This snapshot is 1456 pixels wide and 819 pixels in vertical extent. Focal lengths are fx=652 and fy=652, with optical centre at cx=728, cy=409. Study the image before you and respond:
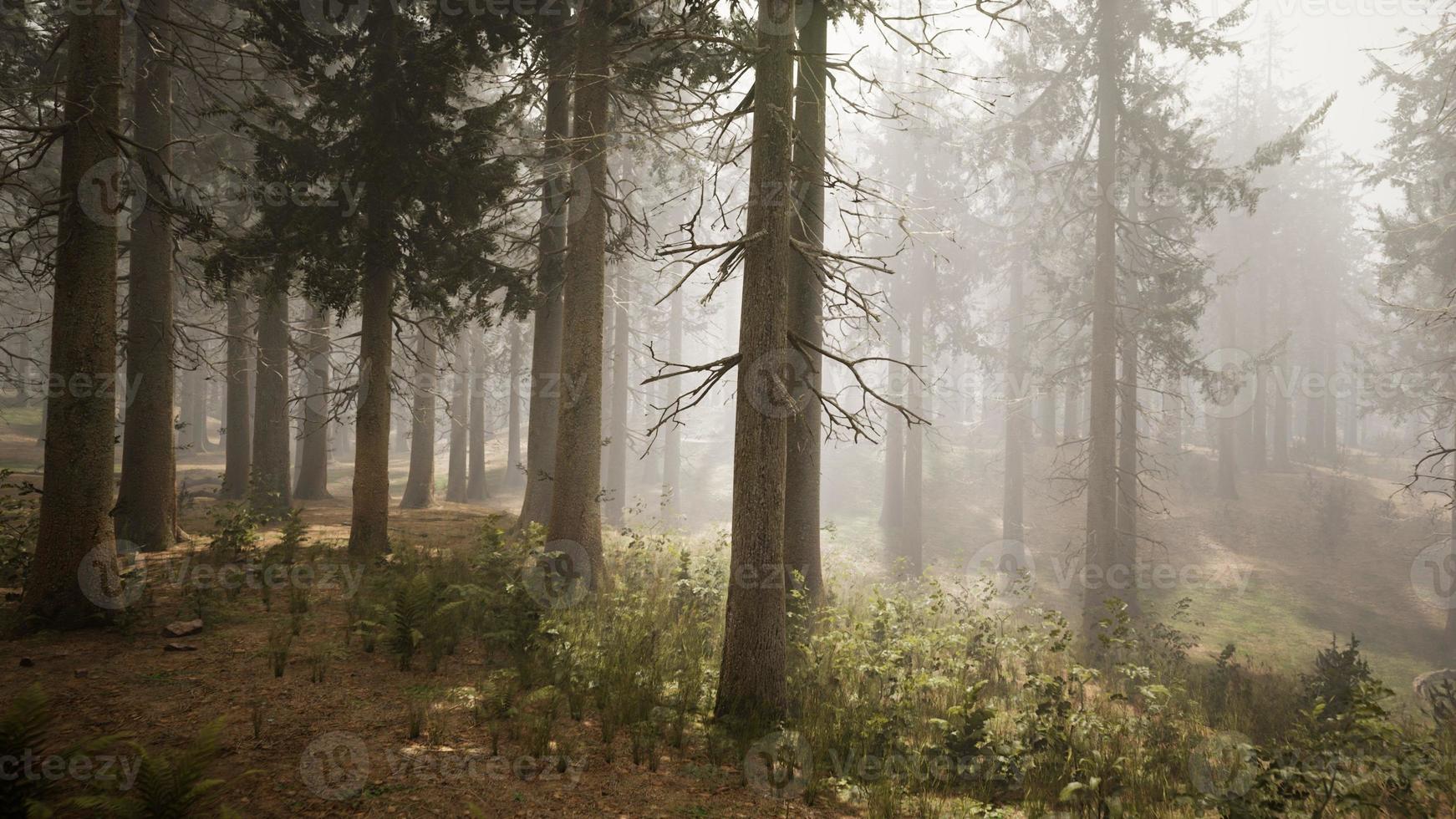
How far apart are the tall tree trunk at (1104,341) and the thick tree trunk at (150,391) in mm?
17771

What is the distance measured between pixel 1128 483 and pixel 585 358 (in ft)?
48.3

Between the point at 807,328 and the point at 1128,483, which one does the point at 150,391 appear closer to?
the point at 807,328

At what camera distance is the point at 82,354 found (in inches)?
261

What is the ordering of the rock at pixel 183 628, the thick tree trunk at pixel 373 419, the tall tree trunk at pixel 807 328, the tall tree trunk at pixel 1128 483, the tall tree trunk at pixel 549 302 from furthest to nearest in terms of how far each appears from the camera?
the tall tree trunk at pixel 1128 483 < the tall tree trunk at pixel 549 302 < the thick tree trunk at pixel 373 419 < the tall tree trunk at pixel 807 328 < the rock at pixel 183 628

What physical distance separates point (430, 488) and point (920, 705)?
15486 millimetres

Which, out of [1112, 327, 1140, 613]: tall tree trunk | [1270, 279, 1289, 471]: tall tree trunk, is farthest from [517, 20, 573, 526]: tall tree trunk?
[1270, 279, 1289, 471]: tall tree trunk

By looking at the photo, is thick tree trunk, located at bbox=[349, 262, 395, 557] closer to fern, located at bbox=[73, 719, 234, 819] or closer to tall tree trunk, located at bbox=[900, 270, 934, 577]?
fern, located at bbox=[73, 719, 234, 819]

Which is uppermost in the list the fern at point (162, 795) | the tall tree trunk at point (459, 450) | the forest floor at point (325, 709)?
the tall tree trunk at point (459, 450)

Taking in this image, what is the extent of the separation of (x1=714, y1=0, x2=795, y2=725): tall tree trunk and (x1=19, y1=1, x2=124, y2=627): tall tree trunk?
648 centimetres

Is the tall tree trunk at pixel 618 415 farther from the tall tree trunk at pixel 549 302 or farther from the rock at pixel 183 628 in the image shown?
the rock at pixel 183 628

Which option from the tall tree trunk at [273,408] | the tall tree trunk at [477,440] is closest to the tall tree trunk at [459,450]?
the tall tree trunk at [477,440]

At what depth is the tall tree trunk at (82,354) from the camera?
6586 mm

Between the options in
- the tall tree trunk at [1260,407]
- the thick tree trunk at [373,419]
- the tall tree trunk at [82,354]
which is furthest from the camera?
the tall tree trunk at [1260,407]

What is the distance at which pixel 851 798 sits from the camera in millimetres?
4871
